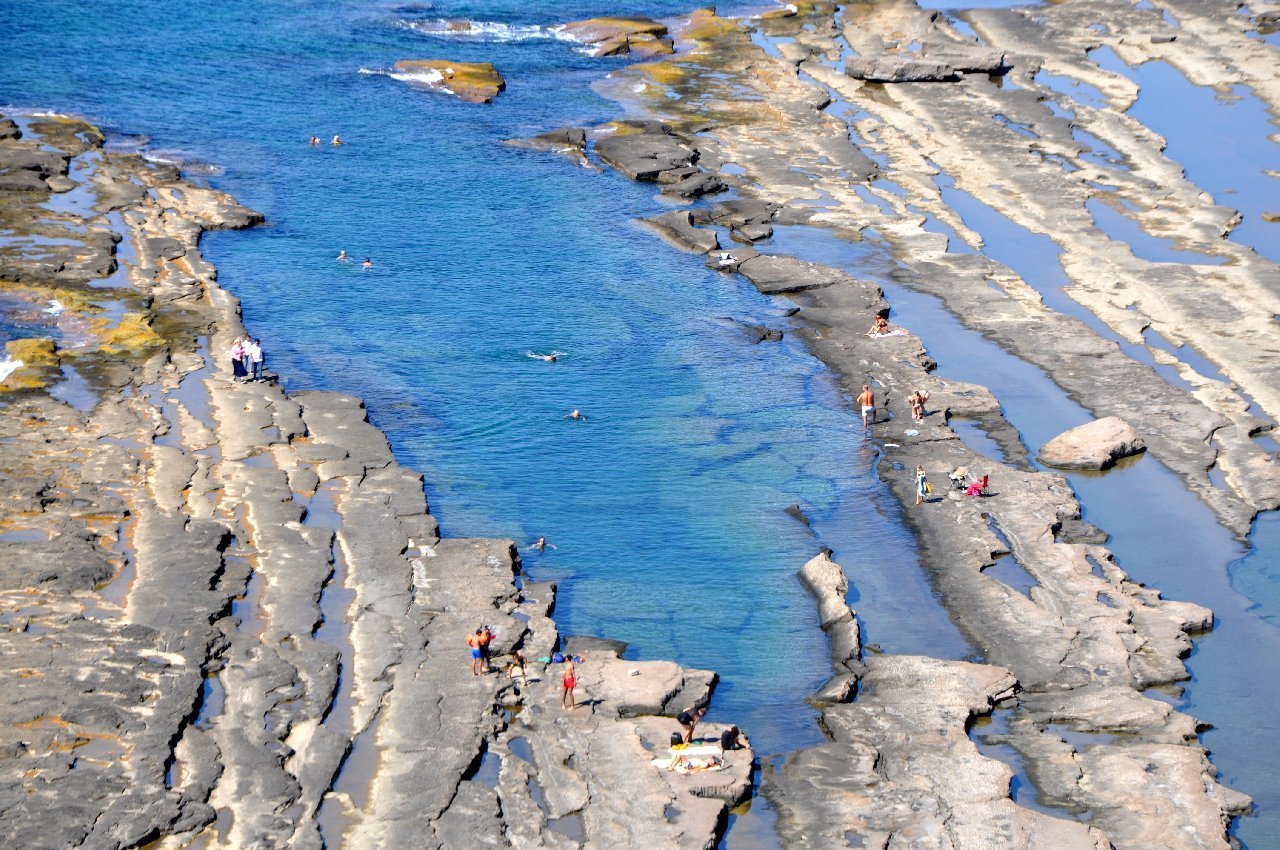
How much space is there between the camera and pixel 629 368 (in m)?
51.7

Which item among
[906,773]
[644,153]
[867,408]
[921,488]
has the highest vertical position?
[644,153]

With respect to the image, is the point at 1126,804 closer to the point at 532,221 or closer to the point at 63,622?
the point at 63,622

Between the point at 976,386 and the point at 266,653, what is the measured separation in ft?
91.1

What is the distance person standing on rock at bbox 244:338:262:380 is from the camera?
46875 mm

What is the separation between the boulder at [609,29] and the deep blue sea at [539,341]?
4.43 metres

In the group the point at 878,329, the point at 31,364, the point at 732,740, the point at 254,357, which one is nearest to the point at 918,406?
the point at 878,329

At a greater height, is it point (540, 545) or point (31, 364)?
point (540, 545)

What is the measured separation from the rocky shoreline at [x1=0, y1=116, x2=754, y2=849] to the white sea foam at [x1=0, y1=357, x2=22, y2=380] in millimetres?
117

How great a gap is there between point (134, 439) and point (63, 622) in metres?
9.96

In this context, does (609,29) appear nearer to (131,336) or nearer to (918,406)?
(131,336)

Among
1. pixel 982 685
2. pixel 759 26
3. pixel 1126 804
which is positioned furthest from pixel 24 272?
pixel 759 26

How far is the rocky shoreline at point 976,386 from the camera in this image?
3105 cm

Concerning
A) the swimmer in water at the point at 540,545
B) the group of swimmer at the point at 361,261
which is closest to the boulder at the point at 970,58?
the group of swimmer at the point at 361,261

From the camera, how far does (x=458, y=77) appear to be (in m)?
82.9
